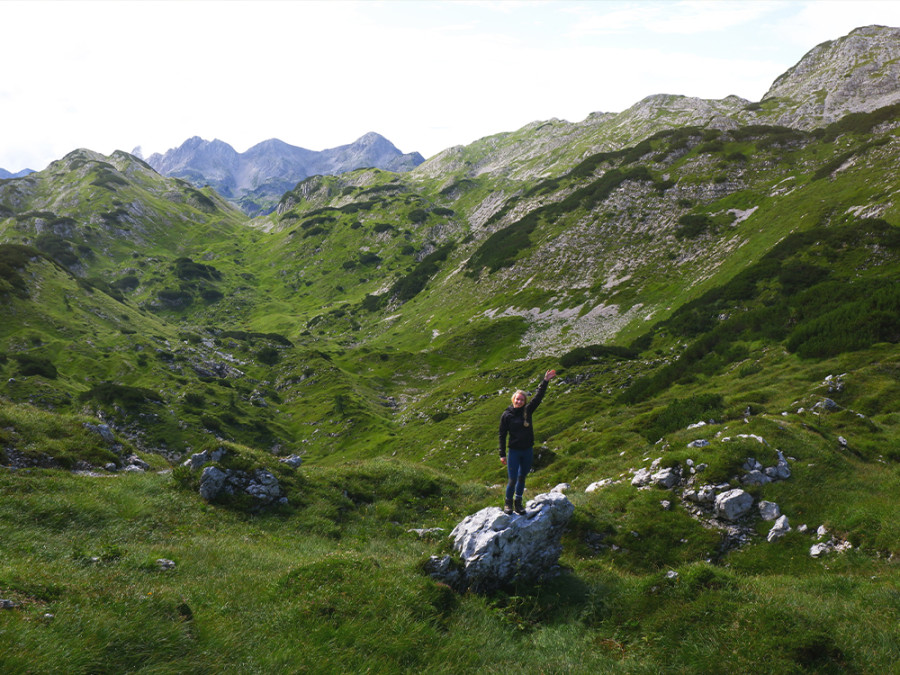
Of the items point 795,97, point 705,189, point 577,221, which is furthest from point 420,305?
point 795,97

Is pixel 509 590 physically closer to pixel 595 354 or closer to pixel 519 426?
pixel 519 426

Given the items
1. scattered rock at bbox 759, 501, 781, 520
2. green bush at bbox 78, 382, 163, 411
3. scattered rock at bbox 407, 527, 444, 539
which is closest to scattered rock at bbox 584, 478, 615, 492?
scattered rock at bbox 759, 501, 781, 520

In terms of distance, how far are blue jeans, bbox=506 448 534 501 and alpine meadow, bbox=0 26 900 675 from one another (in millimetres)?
2851

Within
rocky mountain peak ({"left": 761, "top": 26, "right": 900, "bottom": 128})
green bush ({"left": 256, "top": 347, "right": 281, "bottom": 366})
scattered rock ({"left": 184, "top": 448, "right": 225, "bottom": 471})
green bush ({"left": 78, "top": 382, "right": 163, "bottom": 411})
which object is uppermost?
rocky mountain peak ({"left": 761, "top": 26, "right": 900, "bottom": 128})

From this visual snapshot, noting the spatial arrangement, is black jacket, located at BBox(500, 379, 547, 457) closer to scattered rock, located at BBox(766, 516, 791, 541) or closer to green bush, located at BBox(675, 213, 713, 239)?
scattered rock, located at BBox(766, 516, 791, 541)

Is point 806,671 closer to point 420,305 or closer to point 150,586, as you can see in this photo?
point 150,586

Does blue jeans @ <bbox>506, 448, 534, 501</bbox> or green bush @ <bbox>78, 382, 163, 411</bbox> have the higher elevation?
blue jeans @ <bbox>506, 448, 534, 501</bbox>

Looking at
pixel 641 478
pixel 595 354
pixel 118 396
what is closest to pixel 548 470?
pixel 641 478

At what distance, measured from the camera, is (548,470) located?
3167 centimetres

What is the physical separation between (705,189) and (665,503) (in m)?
110

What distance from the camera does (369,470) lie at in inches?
993

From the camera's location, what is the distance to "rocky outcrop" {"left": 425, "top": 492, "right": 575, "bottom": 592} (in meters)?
12.7

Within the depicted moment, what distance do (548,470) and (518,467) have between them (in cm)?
1856

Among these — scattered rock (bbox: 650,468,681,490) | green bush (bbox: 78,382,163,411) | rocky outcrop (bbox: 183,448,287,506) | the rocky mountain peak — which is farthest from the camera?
the rocky mountain peak
